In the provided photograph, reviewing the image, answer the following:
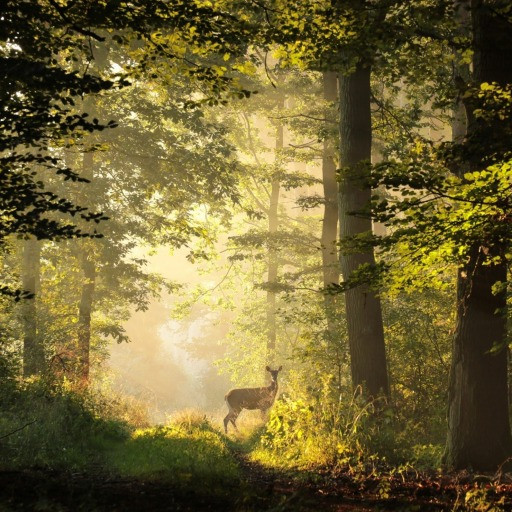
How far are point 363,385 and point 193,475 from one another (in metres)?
5.15

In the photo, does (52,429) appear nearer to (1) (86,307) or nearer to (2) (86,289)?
(1) (86,307)

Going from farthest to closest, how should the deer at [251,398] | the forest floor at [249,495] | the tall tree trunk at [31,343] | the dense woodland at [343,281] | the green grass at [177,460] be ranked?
the deer at [251,398] → the tall tree trunk at [31,343] → the green grass at [177,460] → the dense woodland at [343,281] → the forest floor at [249,495]

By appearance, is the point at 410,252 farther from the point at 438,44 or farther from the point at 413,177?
the point at 438,44

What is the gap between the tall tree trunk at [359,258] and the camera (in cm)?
1092

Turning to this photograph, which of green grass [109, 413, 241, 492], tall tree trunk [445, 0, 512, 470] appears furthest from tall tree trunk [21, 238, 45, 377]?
tall tree trunk [445, 0, 512, 470]

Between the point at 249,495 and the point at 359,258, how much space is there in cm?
660

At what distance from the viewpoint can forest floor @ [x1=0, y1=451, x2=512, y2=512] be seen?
15.3 ft

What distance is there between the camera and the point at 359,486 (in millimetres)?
6574

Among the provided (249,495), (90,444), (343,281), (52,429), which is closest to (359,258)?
(343,281)

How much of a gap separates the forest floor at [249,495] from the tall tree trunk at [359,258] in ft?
12.7

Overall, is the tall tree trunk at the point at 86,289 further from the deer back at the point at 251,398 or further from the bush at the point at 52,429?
the bush at the point at 52,429

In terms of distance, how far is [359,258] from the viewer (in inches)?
435

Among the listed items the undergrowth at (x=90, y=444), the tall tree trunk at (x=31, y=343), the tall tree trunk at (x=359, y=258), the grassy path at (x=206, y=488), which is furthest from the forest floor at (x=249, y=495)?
the tall tree trunk at (x=31, y=343)

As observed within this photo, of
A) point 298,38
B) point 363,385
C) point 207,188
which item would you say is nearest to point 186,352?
point 207,188
